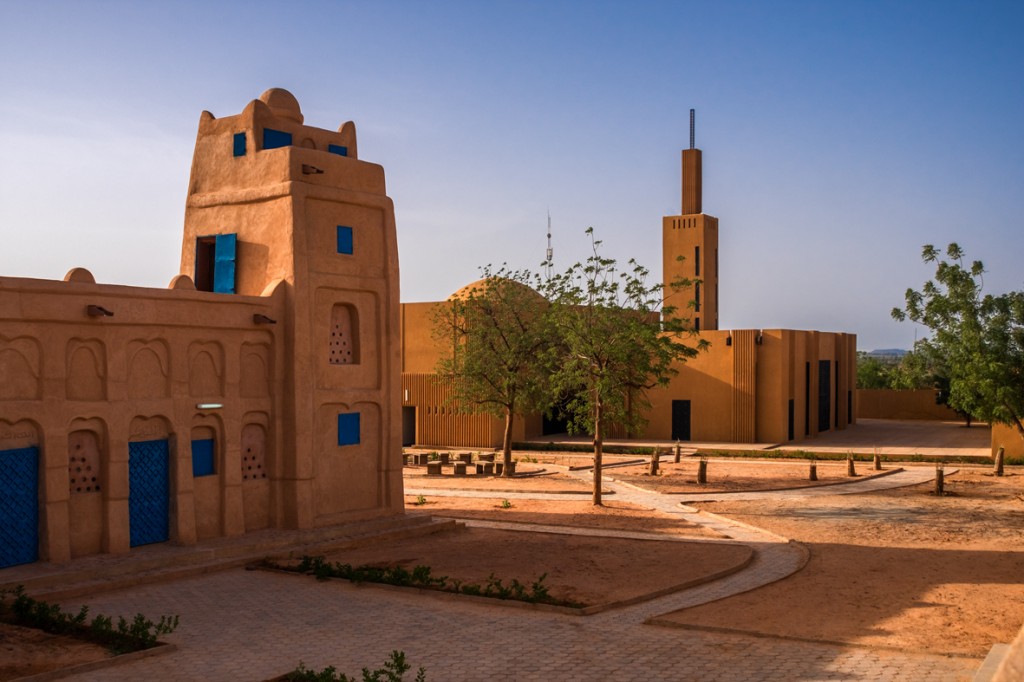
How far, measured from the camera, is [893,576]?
17500 mm

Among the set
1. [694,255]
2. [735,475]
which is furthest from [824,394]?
[735,475]

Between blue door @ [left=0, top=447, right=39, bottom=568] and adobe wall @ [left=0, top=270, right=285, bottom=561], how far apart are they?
12 centimetres

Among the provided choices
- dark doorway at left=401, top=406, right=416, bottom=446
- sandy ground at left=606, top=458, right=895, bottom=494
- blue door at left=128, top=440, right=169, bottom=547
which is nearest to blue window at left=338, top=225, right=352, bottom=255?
blue door at left=128, top=440, right=169, bottom=547

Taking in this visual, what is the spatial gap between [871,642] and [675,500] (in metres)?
15.1

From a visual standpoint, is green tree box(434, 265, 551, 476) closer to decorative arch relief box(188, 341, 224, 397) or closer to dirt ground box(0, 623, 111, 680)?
decorative arch relief box(188, 341, 224, 397)

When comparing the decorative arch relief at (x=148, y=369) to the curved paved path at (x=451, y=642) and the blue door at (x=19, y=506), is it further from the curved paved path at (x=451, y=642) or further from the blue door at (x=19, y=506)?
the curved paved path at (x=451, y=642)

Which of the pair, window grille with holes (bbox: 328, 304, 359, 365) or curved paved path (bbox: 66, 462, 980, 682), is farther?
window grille with holes (bbox: 328, 304, 359, 365)

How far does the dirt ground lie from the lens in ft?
38.9

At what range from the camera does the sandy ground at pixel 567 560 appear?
1681 centimetres

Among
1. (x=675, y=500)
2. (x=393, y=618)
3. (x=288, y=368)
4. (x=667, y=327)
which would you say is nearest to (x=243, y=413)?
(x=288, y=368)

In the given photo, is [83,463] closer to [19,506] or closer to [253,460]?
[19,506]

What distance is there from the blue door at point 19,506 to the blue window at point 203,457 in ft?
10.2

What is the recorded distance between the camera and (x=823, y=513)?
82.8 feet

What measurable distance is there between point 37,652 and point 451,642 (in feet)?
17.1
